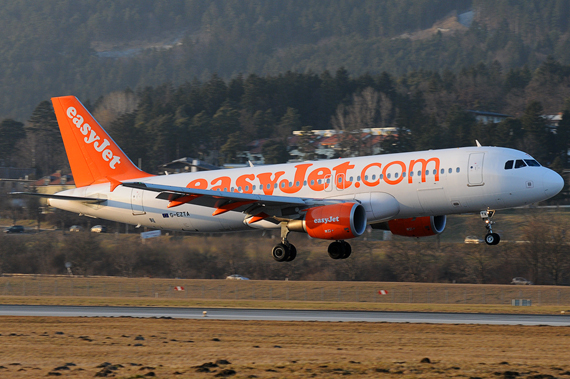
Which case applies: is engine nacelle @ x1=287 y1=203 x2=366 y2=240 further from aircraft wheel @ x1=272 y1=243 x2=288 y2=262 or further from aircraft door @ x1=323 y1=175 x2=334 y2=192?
aircraft wheel @ x1=272 y1=243 x2=288 y2=262

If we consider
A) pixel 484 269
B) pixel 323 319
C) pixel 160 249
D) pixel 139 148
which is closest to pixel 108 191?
pixel 323 319

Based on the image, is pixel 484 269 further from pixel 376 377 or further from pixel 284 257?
pixel 376 377

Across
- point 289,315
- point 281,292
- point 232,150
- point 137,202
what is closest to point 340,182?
point 289,315

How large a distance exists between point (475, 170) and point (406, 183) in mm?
3465

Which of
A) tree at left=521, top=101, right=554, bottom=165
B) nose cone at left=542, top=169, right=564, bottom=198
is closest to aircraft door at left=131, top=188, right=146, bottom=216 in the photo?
nose cone at left=542, top=169, right=564, bottom=198

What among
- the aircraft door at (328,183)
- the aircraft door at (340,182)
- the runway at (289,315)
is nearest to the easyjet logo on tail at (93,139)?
the runway at (289,315)

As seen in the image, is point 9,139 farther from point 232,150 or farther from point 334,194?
point 334,194

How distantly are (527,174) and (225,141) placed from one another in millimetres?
153264

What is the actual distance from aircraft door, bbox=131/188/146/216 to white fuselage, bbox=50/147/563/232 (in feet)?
9.91

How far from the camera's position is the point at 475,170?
38.0 meters

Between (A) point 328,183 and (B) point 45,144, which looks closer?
(A) point 328,183

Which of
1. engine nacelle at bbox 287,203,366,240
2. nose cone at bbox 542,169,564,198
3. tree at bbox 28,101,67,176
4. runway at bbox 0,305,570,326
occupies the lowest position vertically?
runway at bbox 0,305,570,326

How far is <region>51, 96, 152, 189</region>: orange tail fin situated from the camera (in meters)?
47.5

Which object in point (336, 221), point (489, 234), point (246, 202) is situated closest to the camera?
point (336, 221)
